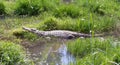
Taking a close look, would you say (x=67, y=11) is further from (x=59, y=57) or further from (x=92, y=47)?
(x=92, y=47)

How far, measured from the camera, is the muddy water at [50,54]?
7395 millimetres

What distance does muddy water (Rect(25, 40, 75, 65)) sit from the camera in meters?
7.39

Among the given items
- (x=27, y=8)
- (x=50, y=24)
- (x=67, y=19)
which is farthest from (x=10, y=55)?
(x=27, y=8)

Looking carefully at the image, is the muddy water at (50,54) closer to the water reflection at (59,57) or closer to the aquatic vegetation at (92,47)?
the water reflection at (59,57)

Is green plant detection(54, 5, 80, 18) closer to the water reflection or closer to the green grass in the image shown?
the green grass

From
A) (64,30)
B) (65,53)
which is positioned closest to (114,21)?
(64,30)

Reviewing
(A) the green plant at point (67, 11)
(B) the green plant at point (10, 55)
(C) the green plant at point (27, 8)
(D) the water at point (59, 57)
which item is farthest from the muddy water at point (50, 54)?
(C) the green plant at point (27, 8)

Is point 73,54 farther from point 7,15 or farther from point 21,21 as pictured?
point 7,15

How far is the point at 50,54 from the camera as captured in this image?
793 cm

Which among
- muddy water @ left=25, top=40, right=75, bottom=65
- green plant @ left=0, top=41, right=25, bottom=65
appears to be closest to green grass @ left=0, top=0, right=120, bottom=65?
green plant @ left=0, top=41, right=25, bottom=65

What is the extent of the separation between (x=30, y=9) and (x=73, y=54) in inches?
155

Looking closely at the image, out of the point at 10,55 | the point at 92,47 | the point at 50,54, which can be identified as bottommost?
the point at 50,54

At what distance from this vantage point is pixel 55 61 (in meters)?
7.48

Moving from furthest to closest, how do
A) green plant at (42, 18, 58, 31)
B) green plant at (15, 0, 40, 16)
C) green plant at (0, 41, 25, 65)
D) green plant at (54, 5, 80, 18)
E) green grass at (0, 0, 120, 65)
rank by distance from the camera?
1. green plant at (15, 0, 40, 16)
2. green plant at (54, 5, 80, 18)
3. green plant at (42, 18, 58, 31)
4. green grass at (0, 0, 120, 65)
5. green plant at (0, 41, 25, 65)
